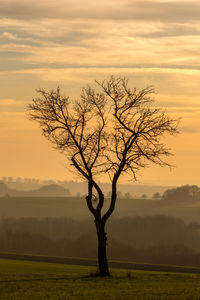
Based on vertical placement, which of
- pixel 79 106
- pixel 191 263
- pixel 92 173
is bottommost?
pixel 191 263

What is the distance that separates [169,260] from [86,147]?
287ft

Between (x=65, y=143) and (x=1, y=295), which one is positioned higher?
(x=65, y=143)

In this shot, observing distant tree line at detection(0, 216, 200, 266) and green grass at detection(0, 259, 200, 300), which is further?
distant tree line at detection(0, 216, 200, 266)

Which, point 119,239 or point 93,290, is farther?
point 119,239

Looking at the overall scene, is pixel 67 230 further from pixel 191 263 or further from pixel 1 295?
pixel 1 295

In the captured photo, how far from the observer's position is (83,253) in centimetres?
13088

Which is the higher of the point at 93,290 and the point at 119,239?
the point at 93,290

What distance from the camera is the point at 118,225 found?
565 feet

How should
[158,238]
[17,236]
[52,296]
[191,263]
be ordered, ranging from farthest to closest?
[158,238]
[17,236]
[191,263]
[52,296]

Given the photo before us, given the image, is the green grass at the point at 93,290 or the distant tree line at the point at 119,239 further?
the distant tree line at the point at 119,239

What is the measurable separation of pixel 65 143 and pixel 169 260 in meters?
87.3

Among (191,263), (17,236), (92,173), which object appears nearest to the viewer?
(92,173)

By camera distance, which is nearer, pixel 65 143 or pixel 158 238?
pixel 65 143

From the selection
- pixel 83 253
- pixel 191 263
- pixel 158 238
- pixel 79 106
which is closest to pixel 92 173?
pixel 79 106
